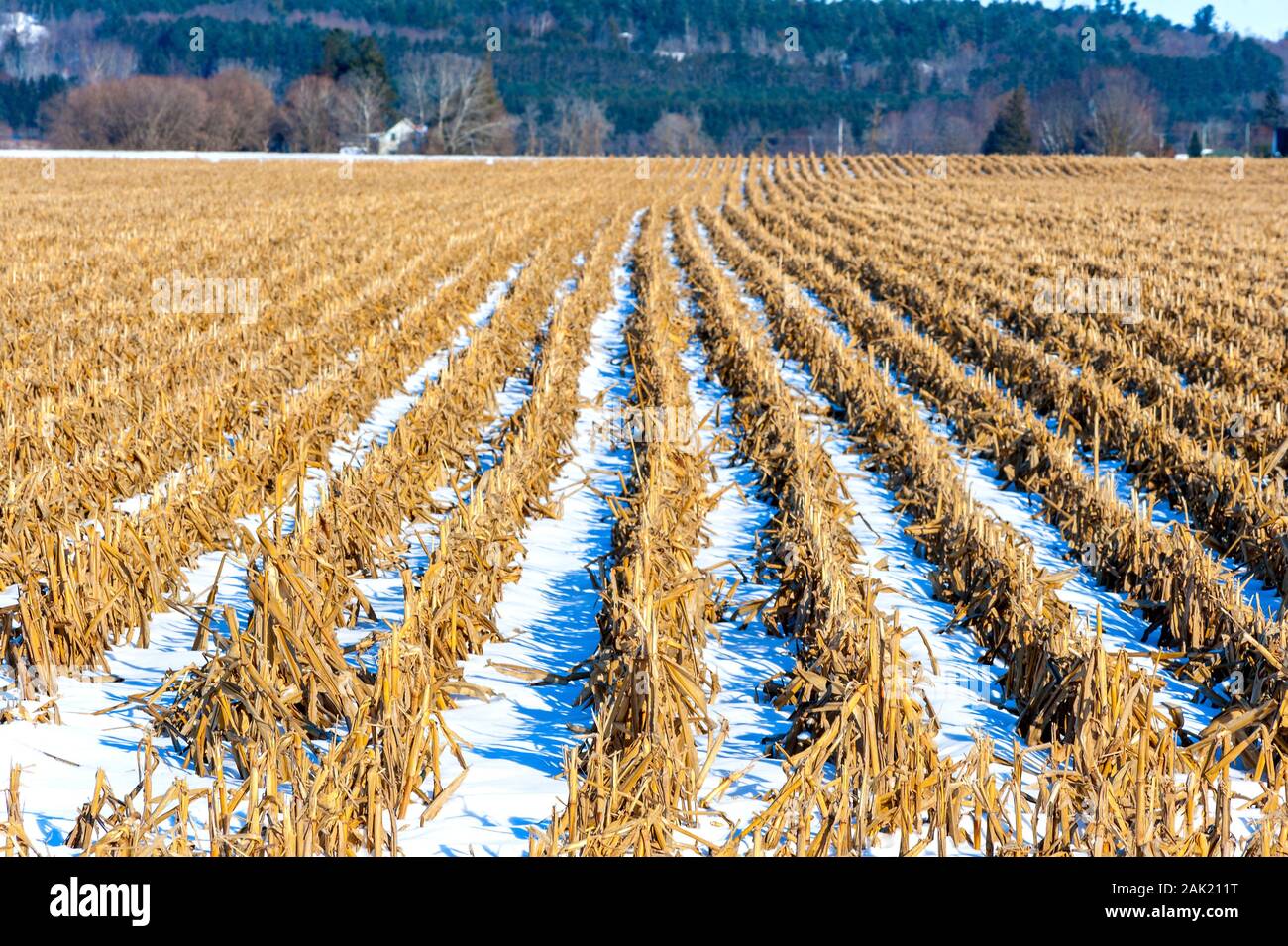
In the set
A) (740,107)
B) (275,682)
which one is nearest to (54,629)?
(275,682)

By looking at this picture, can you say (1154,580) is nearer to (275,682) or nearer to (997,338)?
(275,682)

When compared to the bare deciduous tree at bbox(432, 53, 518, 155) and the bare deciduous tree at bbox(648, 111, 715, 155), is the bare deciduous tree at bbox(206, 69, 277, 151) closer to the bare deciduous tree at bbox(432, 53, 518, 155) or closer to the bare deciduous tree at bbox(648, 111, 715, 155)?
the bare deciduous tree at bbox(432, 53, 518, 155)

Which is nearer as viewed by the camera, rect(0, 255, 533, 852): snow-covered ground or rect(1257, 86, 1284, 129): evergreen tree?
rect(0, 255, 533, 852): snow-covered ground

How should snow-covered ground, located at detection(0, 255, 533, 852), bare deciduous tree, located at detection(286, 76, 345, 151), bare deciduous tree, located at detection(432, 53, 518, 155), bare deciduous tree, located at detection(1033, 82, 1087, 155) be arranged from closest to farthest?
snow-covered ground, located at detection(0, 255, 533, 852) → bare deciduous tree, located at detection(286, 76, 345, 151) → bare deciduous tree, located at detection(432, 53, 518, 155) → bare deciduous tree, located at detection(1033, 82, 1087, 155)

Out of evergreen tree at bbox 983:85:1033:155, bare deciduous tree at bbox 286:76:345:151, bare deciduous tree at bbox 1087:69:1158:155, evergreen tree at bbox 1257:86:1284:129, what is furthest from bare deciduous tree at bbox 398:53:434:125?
evergreen tree at bbox 1257:86:1284:129

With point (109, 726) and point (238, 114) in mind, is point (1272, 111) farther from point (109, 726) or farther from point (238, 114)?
point (109, 726)

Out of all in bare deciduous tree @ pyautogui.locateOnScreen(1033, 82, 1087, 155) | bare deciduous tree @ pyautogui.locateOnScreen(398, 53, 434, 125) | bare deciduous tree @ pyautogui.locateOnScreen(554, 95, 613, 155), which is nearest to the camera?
bare deciduous tree @ pyautogui.locateOnScreen(398, 53, 434, 125)

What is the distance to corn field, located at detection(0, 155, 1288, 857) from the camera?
366 cm

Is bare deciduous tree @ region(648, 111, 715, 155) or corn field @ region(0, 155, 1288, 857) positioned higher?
bare deciduous tree @ region(648, 111, 715, 155)

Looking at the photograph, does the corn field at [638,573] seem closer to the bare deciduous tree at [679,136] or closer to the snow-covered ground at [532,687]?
the snow-covered ground at [532,687]

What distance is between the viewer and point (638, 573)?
4.90m

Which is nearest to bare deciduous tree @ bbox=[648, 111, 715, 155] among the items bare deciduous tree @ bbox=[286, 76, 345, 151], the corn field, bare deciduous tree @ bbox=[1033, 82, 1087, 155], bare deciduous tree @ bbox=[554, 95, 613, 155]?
bare deciduous tree @ bbox=[554, 95, 613, 155]

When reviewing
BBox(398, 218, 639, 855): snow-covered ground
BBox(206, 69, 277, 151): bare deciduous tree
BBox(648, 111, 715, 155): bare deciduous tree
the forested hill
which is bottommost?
BBox(398, 218, 639, 855): snow-covered ground

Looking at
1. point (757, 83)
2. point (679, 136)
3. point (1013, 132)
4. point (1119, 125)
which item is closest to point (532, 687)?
point (1119, 125)
